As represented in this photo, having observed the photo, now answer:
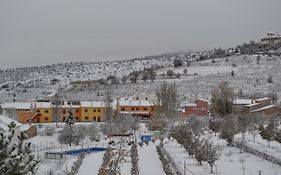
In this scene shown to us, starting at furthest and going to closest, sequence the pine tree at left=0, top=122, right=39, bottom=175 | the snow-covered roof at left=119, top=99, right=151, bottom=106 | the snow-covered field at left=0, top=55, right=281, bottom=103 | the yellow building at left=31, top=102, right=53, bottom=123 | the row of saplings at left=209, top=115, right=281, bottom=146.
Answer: the snow-covered field at left=0, top=55, right=281, bottom=103 → the snow-covered roof at left=119, top=99, right=151, bottom=106 → the yellow building at left=31, top=102, right=53, bottom=123 → the row of saplings at left=209, top=115, right=281, bottom=146 → the pine tree at left=0, top=122, right=39, bottom=175

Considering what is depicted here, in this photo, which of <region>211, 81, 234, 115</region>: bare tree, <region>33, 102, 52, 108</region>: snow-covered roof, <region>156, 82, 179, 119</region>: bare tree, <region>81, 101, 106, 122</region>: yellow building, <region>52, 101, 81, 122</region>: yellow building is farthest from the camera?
<region>52, 101, 81, 122</region>: yellow building

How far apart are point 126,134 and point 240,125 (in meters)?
9.39

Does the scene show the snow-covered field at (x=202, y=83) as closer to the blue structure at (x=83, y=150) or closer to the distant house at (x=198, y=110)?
the distant house at (x=198, y=110)

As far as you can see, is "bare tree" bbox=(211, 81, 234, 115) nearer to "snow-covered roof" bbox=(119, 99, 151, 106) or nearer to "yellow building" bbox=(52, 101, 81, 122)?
"snow-covered roof" bbox=(119, 99, 151, 106)

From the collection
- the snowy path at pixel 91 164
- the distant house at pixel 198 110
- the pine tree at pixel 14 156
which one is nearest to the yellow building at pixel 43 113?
the distant house at pixel 198 110

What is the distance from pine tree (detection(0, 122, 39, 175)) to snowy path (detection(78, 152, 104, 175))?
13.5m

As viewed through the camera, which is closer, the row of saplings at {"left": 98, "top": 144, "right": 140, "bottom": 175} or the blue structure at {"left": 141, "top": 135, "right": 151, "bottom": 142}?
the row of saplings at {"left": 98, "top": 144, "right": 140, "bottom": 175}

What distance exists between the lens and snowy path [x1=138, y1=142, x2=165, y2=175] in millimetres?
22002

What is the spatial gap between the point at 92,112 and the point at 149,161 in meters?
23.3

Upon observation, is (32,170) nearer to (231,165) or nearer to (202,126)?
(231,165)

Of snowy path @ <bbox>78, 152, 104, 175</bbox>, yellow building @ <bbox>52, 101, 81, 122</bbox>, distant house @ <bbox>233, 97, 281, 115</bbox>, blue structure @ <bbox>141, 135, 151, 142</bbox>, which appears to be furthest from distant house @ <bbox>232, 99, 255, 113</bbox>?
snowy path @ <bbox>78, 152, 104, 175</bbox>

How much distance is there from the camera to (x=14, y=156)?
8617 mm

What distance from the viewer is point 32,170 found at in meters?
8.63

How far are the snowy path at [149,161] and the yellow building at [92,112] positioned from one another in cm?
1690
